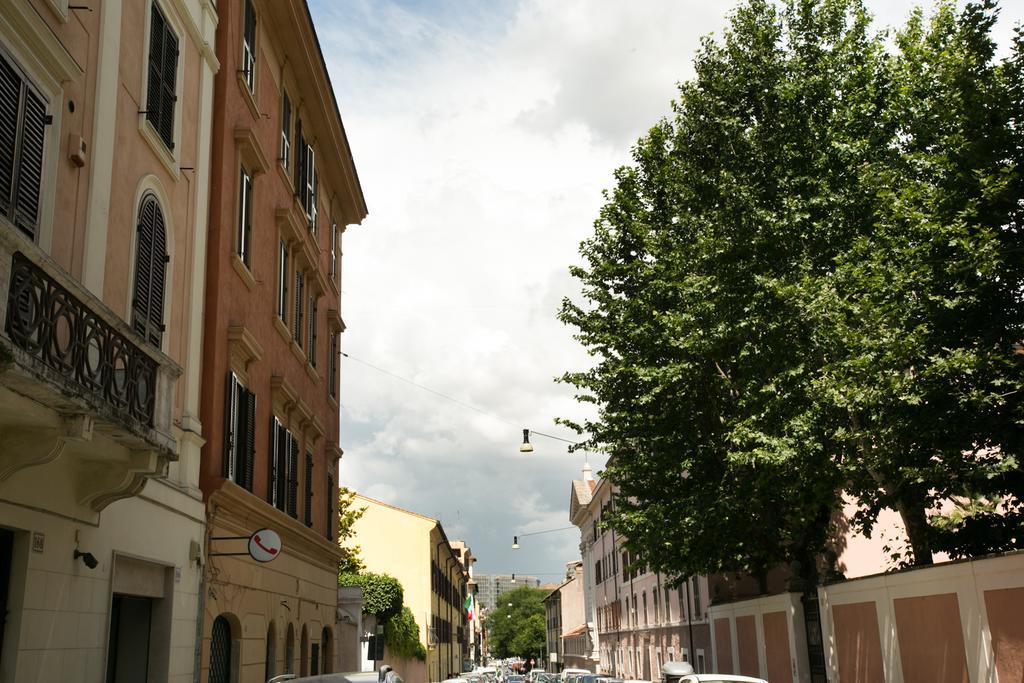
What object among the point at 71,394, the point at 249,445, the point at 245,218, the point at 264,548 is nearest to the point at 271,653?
the point at 249,445

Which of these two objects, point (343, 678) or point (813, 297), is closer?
point (343, 678)

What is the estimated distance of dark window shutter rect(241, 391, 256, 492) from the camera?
49.1 ft

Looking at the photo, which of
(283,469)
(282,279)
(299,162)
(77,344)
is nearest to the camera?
(77,344)

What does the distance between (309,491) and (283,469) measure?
299 cm

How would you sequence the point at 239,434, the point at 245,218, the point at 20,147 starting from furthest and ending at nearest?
the point at 245,218, the point at 239,434, the point at 20,147

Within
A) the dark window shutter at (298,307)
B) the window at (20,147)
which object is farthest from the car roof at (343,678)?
the dark window shutter at (298,307)

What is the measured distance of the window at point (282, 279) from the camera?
60.2 ft

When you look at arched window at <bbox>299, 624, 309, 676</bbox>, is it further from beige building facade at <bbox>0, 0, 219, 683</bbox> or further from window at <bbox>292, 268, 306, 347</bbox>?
beige building facade at <bbox>0, 0, 219, 683</bbox>

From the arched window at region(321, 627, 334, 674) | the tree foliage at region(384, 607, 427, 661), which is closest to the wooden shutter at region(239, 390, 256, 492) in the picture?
the arched window at region(321, 627, 334, 674)

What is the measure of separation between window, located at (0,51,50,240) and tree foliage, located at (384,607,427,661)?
1299 inches

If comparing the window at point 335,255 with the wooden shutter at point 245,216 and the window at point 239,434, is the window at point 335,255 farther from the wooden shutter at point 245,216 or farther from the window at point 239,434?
the window at point 239,434

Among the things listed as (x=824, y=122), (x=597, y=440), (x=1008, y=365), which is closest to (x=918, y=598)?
(x=1008, y=365)

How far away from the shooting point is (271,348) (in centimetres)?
1736

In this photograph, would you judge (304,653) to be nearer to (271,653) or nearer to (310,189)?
(271,653)
